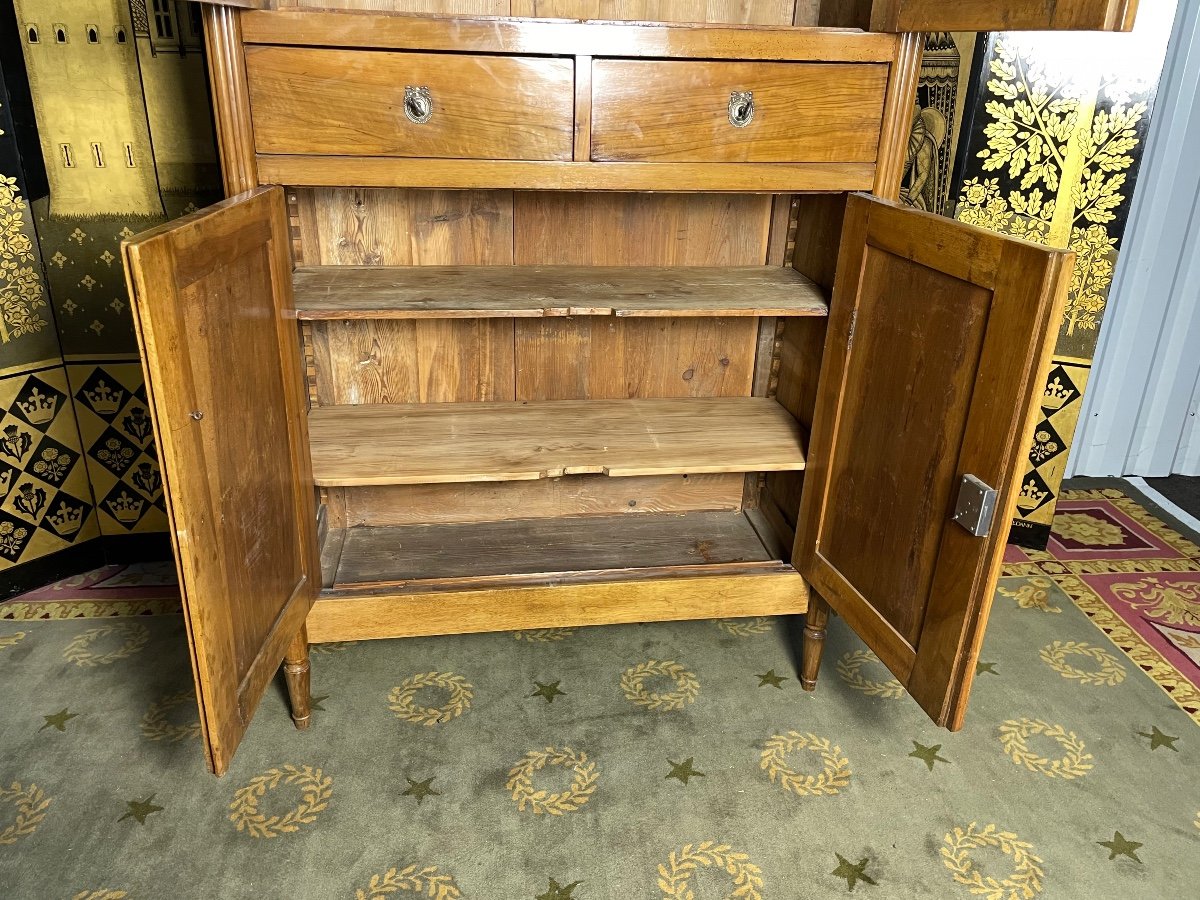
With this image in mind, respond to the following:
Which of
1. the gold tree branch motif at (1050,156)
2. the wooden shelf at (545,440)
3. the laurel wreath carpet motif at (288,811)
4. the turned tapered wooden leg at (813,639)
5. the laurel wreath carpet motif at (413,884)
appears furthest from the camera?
the gold tree branch motif at (1050,156)

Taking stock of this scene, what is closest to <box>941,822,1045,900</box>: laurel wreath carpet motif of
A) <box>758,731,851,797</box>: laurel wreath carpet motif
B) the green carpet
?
the green carpet

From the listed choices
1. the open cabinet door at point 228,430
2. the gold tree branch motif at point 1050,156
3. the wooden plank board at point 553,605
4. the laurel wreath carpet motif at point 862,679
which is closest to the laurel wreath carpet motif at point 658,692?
the wooden plank board at point 553,605

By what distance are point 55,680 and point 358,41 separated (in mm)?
1506

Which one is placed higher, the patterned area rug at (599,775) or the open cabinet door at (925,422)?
the open cabinet door at (925,422)

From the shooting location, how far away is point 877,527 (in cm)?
163

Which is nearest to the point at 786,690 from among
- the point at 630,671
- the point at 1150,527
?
the point at 630,671

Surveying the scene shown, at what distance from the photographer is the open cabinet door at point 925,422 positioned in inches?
50.1

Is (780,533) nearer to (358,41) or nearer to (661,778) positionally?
(661,778)

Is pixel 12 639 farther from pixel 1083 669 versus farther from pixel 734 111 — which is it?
pixel 1083 669

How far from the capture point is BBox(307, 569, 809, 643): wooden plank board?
72.2 inches

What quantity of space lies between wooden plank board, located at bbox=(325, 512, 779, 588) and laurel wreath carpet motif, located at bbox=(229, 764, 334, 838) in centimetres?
38

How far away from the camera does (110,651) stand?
2043mm

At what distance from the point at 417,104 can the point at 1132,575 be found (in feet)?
7.44

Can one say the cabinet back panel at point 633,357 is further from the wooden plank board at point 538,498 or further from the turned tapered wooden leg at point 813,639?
the turned tapered wooden leg at point 813,639
